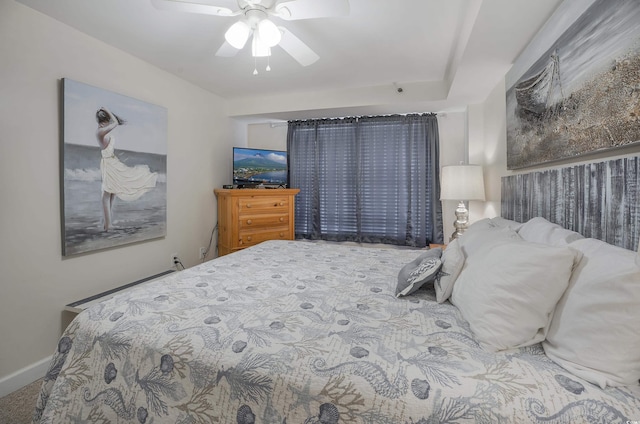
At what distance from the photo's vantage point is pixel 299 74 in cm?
293

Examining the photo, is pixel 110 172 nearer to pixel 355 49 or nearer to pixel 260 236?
pixel 260 236

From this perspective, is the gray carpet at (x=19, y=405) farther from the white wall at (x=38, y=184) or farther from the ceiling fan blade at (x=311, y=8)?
the ceiling fan blade at (x=311, y=8)

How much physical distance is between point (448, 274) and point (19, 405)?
253 centimetres

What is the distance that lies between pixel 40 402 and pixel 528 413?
1.66 metres

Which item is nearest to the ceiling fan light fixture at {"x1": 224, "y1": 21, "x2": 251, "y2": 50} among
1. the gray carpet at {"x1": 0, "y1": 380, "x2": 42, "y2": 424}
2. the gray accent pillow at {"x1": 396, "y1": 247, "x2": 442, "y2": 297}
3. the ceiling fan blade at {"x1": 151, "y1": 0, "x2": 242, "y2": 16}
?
the ceiling fan blade at {"x1": 151, "y1": 0, "x2": 242, "y2": 16}

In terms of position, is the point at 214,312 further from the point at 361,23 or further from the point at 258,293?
the point at 361,23

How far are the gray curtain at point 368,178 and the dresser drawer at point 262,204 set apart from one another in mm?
425

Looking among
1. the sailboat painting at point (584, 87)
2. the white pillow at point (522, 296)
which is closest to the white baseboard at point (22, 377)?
the white pillow at point (522, 296)

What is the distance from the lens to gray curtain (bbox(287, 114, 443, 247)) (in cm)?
364

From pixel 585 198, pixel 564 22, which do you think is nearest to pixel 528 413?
pixel 585 198

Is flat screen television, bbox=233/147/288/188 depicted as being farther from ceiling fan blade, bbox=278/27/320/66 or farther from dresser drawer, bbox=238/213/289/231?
ceiling fan blade, bbox=278/27/320/66

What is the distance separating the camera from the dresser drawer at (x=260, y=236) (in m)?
3.46

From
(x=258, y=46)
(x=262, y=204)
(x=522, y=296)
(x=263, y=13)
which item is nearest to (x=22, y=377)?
(x=262, y=204)

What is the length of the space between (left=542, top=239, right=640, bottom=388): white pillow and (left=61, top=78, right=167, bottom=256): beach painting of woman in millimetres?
2811
